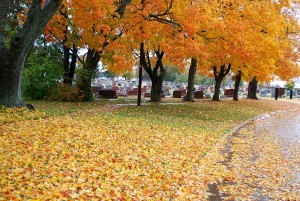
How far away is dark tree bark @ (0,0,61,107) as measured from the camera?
494 inches

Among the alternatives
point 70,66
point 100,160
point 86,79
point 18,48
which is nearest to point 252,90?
point 70,66

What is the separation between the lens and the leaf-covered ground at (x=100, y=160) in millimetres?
5991

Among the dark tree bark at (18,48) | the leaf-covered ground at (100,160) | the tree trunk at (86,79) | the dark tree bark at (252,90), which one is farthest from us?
the dark tree bark at (252,90)

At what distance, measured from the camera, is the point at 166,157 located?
9.35 metres

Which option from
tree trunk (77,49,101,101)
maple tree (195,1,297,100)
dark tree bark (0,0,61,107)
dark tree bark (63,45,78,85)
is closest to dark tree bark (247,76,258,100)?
maple tree (195,1,297,100)

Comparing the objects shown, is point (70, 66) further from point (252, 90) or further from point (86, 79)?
point (252, 90)

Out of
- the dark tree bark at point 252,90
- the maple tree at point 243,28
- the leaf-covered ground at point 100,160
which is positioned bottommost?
the leaf-covered ground at point 100,160

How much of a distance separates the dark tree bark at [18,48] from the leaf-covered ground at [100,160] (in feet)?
2.71

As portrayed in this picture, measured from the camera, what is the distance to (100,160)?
7910mm

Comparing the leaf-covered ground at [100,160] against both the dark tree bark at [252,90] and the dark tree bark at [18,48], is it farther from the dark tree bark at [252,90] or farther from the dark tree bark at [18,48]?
the dark tree bark at [252,90]

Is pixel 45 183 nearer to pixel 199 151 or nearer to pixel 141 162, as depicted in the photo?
pixel 141 162

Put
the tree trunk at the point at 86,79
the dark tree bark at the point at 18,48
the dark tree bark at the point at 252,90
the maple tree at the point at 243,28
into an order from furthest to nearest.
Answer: the dark tree bark at the point at 252,90, the tree trunk at the point at 86,79, the maple tree at the point at 243,28, the dark tree bark at the point at 18,48

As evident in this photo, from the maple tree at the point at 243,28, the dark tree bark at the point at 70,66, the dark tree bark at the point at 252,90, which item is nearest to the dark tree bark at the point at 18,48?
the maple tree at the point at 243,28

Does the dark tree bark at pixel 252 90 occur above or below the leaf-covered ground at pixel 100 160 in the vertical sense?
above
